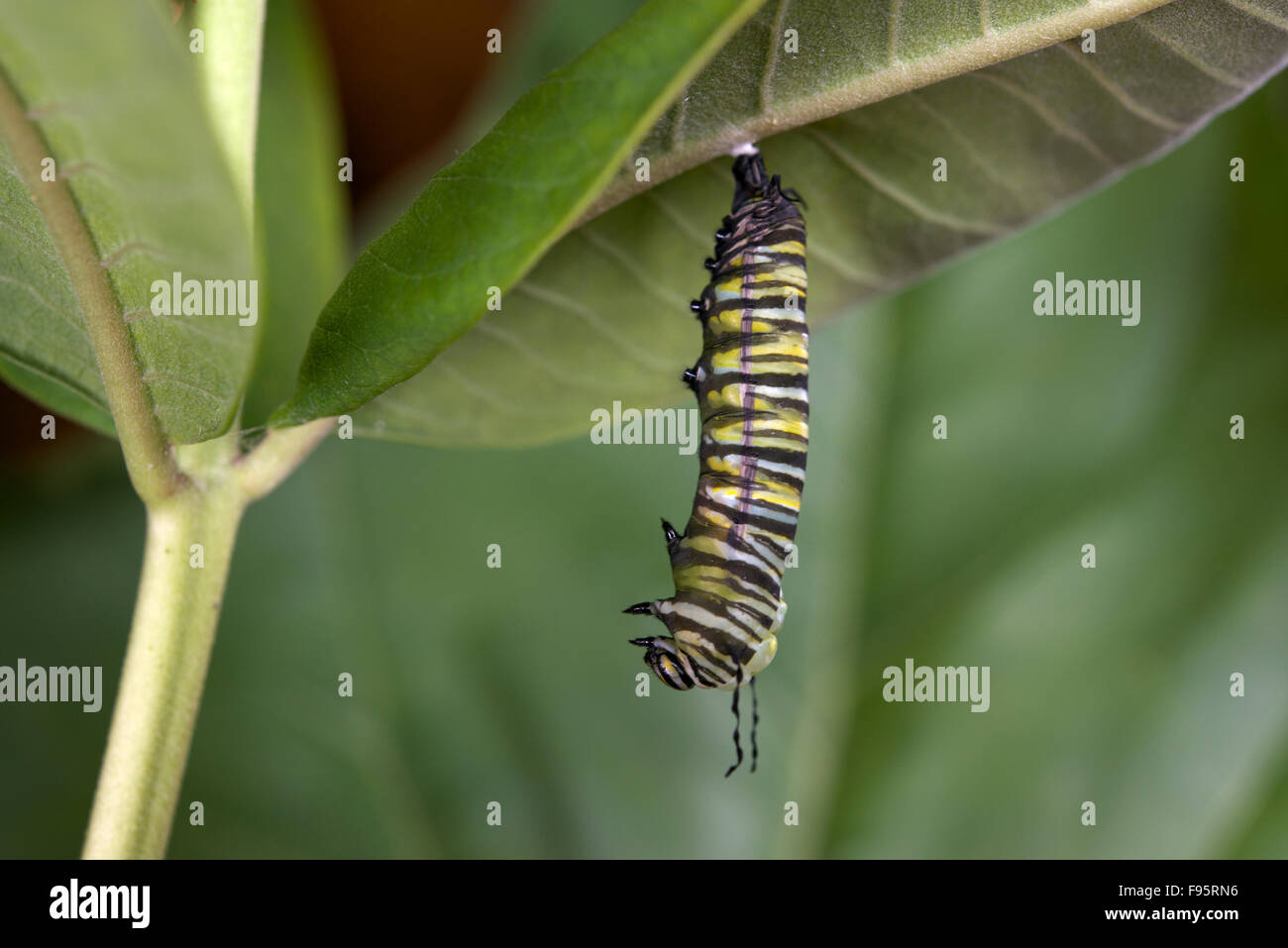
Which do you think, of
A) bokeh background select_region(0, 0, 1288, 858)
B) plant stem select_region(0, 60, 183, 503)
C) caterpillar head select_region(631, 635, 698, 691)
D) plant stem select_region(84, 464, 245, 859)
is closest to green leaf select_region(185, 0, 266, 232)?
plant stem select_region(0, 60, 183, 503)

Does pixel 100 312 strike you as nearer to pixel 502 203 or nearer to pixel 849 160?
pixel 502 203

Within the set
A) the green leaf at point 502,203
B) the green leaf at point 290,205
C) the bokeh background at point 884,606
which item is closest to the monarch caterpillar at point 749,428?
the green leaf at point 502,203

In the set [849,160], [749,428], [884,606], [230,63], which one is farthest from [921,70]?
[884,606]

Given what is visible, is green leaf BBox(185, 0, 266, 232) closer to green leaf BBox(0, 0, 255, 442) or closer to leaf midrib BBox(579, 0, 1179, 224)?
green leaf BBox(0, 0, 255, 442)

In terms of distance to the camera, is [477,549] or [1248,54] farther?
[477,549]
